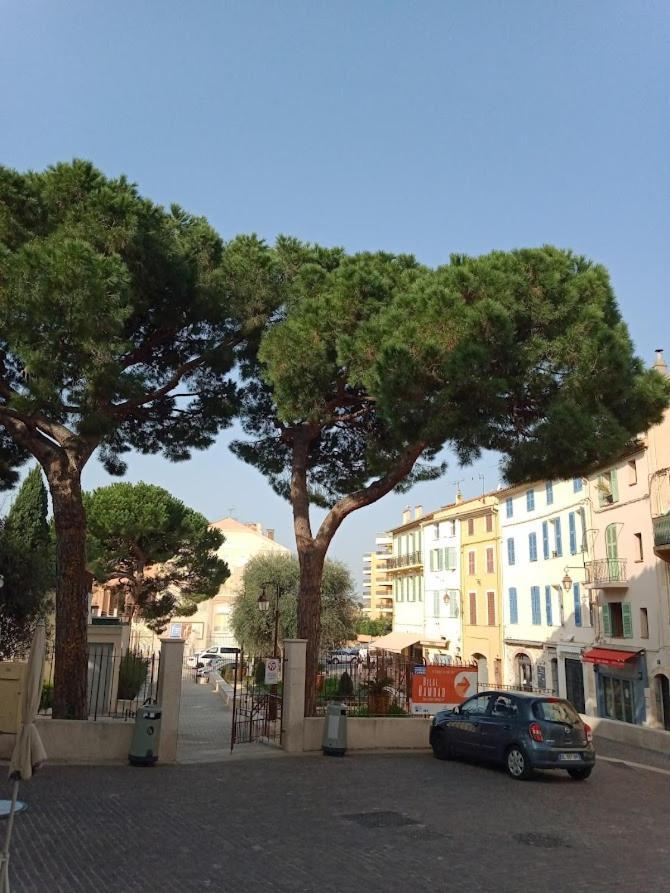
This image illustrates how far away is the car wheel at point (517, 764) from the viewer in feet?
38.3

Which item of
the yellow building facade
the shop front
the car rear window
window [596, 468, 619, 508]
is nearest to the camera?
the car rear window

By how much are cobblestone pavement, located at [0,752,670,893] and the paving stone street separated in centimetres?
2

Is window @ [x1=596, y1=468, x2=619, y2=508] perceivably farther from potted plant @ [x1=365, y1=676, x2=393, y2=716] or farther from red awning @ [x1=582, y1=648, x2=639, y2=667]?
potted plant @ [x1=365, y1=676, x2=393, y2=716]

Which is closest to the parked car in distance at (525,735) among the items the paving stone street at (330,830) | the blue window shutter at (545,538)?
the paving stone street at (330,830)

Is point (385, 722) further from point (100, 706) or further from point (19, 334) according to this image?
point (19, 334)

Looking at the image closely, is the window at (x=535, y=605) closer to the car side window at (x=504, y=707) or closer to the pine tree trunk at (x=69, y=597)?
the car side window at (x=504, y=707)

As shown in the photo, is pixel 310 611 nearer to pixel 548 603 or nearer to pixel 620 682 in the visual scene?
pixel 620 682

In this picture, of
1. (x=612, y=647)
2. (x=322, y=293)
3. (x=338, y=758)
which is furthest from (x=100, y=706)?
(x=612, y=647)

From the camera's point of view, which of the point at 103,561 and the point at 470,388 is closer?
the point at 470,388

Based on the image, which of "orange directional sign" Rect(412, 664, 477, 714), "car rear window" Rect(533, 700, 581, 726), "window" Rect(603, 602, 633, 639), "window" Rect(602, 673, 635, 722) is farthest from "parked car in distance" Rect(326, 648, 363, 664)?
"window" Rect(602, 673, 635, 722)

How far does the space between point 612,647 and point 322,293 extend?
20.3m

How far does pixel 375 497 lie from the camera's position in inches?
604

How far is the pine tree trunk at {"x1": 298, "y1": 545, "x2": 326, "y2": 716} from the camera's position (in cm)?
1460

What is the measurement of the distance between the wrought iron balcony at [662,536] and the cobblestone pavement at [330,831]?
12770 millimetres
